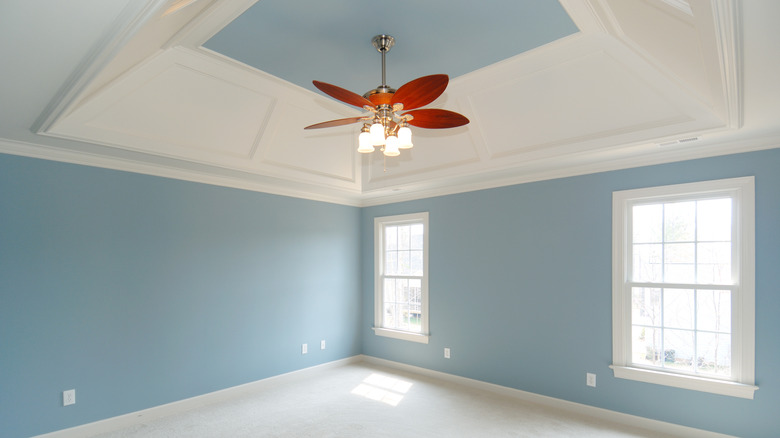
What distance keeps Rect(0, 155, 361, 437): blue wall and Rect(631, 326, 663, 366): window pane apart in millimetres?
3564

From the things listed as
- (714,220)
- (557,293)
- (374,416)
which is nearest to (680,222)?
(714,220)

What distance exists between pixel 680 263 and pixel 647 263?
243 mm

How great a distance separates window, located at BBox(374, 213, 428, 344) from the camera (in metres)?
5.30

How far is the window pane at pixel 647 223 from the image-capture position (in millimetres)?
3619

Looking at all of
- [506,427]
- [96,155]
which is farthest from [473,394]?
[96,155]

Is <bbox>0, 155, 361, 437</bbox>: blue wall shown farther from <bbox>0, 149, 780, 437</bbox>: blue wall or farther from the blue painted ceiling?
the blue painted ceiling

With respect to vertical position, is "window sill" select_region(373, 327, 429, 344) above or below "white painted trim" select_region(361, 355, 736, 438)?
above

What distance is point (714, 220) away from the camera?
3361 mm

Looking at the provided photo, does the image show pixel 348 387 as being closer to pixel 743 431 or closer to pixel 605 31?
pixel 743 431

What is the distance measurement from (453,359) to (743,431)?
8.62ft

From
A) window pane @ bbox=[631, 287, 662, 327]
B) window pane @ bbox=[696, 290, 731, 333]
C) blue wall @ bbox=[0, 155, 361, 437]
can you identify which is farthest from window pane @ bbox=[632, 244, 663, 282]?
blue wall @ bbox=[0, 155, 361, 437]

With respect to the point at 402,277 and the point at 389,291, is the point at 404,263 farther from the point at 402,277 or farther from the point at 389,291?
the point at 389,291

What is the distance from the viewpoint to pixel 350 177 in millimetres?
5238

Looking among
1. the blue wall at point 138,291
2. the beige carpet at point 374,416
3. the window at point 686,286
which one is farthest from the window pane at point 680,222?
the blue wall at point 138,291
